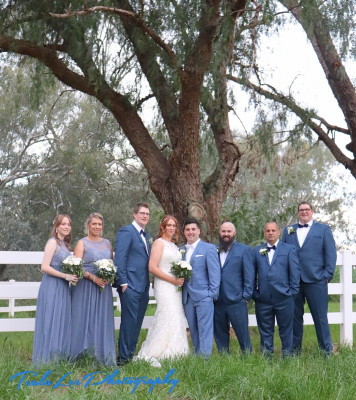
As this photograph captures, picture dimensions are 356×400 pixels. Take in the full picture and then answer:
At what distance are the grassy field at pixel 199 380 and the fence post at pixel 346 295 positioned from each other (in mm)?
2760

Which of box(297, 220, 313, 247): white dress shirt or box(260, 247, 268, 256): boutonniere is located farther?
box(297, 220, 313, 247): white dress shirt

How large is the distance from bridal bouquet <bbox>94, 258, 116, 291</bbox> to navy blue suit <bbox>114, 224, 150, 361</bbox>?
0.54 feet

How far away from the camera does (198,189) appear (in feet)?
31.4

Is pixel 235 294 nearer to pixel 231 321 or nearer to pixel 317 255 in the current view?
pixel 231 321

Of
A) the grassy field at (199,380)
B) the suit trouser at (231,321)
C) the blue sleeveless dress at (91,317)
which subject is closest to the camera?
the grassy field at (199,380)

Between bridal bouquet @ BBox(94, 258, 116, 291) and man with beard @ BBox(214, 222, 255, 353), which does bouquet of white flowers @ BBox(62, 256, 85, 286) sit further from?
man with beard @ BBox(214, 222, 255, 353)

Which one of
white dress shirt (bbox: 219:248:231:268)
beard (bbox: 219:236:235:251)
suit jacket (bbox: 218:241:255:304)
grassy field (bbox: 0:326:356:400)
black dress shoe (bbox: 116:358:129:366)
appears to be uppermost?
beard (bbox: 219:236:235:251)

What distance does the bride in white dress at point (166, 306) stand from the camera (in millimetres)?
6750

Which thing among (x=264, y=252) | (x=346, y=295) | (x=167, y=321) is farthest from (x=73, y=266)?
(x=346, y=295)

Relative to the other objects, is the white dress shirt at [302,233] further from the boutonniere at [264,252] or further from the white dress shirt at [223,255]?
the white dress shirt at [223,255]

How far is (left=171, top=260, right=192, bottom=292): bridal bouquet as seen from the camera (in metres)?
6.57

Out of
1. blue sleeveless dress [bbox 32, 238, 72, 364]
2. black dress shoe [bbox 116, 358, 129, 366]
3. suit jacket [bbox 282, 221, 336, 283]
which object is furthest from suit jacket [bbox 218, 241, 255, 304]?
blue sleeveless dress [bbox 32, 238, 72, 364]

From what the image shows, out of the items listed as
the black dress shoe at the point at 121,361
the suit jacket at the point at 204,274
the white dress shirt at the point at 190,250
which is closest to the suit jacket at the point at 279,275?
the suit jacket at the point at 204,274

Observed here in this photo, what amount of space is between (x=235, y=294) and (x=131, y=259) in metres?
1.19
